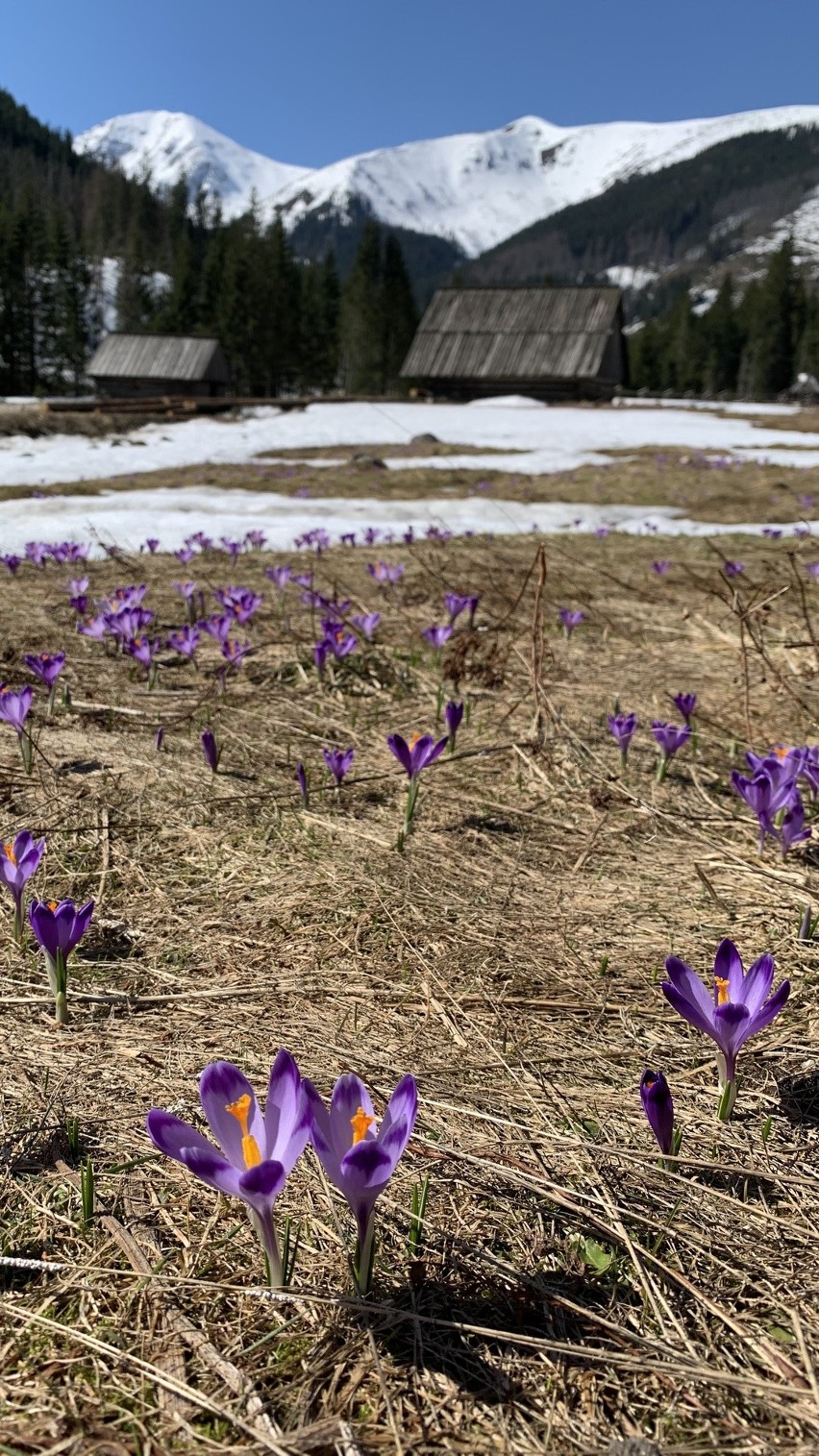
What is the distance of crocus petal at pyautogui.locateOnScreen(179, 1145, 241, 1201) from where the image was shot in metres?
0.90

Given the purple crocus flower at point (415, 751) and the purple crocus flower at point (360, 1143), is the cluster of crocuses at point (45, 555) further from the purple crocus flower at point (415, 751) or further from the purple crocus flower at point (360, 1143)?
the purple crocus flower at point (360, 1143)

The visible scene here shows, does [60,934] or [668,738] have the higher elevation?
[668,738]

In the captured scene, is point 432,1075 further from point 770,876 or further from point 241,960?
point 770,876

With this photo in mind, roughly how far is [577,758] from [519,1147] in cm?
165

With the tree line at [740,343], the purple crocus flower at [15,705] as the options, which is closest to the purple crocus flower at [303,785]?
the purple crocus flower at [15,705]

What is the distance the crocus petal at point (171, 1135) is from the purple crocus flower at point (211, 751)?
5.25 feet

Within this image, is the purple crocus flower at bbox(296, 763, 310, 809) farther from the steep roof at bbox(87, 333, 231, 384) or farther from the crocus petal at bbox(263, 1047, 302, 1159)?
the steep roof at bbox(87, 333, 231, 384)

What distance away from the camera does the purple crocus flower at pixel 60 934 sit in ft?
4.73

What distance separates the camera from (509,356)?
32.4 meters

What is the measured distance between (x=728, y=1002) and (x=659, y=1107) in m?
0.22

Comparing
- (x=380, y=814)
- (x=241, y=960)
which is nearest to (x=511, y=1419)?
(x=241, y=960)

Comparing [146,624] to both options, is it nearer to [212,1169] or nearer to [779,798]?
[779,798]

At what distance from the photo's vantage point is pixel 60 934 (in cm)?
146

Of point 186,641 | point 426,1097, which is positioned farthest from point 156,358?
point 426,1097
